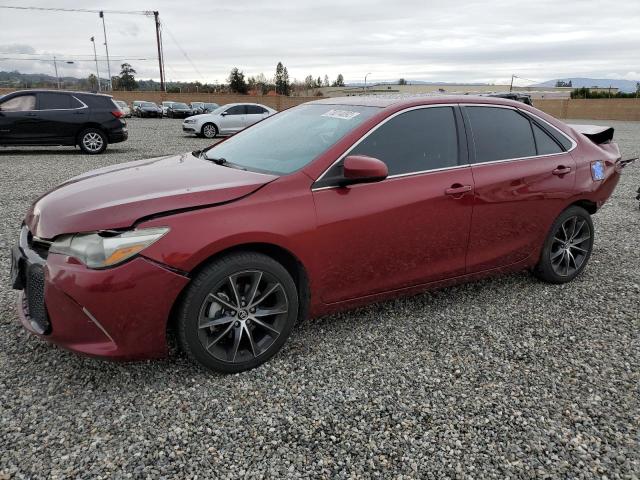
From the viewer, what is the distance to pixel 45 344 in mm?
3238

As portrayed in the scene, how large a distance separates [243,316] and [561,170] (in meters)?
2.88

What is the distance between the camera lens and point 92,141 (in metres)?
13.2

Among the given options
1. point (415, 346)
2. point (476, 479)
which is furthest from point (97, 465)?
point (415, 346)

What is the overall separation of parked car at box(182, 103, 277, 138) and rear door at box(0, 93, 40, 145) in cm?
777

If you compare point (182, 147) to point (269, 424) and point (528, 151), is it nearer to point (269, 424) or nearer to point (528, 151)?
point (528, 151)

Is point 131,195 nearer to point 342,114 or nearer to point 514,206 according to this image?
point 342,114

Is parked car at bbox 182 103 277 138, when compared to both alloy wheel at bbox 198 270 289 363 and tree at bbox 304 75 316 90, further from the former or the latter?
tree at bbox 304 75 316 90

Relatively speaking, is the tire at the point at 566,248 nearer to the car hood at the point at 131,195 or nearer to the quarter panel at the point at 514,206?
the quarter panel at the point at 514,206

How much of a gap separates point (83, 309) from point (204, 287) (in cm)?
60

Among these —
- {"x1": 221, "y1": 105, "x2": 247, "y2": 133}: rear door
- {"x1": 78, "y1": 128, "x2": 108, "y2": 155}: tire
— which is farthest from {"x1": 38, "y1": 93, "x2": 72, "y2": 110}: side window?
{"x1": 221, "y1": 105, "x2": 247, "y2": 133}: rear door

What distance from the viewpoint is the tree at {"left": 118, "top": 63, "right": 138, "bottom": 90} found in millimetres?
89875

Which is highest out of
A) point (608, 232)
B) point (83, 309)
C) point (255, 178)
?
point (255, 178)

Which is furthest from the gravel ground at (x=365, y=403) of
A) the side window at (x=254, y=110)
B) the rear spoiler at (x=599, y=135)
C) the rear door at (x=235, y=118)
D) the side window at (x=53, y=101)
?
the side window at (x=254, y=110)

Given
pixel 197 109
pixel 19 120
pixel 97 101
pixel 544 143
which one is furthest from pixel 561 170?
pixel 197 109
